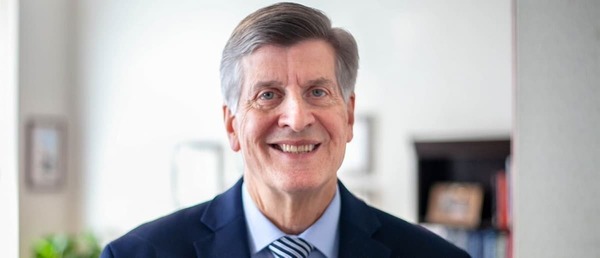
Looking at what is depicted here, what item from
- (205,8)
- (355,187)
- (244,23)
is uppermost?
(205,8)

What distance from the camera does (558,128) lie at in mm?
777

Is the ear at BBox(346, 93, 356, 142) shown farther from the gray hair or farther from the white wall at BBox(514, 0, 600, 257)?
the white wall at BBox(514, 0, 600, 257)

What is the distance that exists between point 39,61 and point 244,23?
3493 millimetres

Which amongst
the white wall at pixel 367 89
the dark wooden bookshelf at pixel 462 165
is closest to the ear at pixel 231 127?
the white wall at pixel 367 89

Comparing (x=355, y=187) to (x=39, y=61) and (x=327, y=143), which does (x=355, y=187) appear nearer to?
(x=39, y=61)

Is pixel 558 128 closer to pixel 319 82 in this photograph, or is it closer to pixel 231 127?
pixel 319 82

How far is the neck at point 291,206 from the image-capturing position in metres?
0.86

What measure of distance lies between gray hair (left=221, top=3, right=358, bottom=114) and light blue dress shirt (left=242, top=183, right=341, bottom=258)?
14 cm

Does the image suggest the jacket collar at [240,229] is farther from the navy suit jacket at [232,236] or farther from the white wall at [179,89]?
the white wall at [179,89]

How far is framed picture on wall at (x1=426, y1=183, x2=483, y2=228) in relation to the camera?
2.84m

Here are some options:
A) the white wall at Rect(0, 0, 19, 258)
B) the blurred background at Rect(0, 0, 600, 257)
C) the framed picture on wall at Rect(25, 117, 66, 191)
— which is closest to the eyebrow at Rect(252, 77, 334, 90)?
the blurred background at Rect(0, 0, 600, 257)

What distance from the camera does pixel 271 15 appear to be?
80 centimetres

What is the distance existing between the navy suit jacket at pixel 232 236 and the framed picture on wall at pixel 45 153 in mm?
3349

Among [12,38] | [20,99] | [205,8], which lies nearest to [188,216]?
[12,38]
